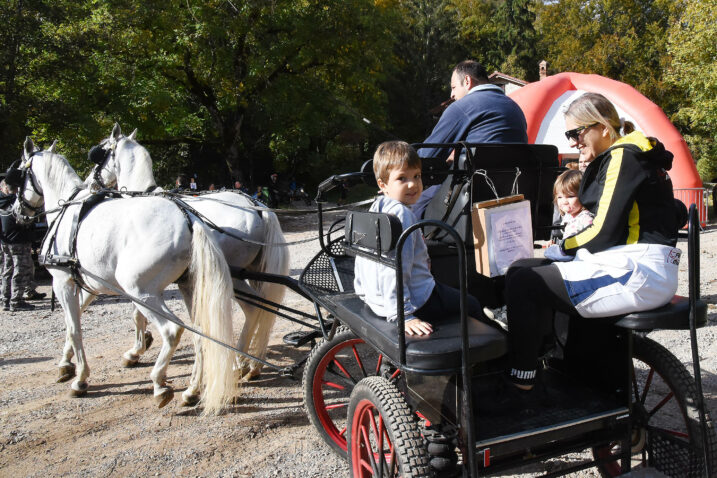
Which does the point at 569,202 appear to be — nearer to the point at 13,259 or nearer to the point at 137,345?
the point at 137,345

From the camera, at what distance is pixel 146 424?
361cm

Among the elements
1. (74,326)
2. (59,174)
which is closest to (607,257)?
(74,326)

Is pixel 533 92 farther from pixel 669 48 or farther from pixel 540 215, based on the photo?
pixel 540 215

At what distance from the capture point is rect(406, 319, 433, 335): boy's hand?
6.81 ft

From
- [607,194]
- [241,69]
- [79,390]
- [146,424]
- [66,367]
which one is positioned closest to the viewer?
[607,194]

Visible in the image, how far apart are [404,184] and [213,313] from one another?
2017 mm

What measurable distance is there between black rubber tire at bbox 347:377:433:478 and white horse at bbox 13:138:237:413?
4.89 feet

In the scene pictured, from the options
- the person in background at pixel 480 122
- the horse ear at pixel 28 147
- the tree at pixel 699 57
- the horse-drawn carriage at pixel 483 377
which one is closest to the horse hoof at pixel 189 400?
the horse-drawn carriage at pixel 483 377

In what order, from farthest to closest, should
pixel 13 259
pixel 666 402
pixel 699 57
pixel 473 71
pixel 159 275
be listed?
1. pixel 699 57
2. pixel 13 259
3. pixel 159 275
4. pixel 473 71
5. pixel 666 402

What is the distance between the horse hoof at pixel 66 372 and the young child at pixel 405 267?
10.8 feet

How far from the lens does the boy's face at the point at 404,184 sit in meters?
2.34

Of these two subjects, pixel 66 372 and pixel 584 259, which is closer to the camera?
pixel 584 259

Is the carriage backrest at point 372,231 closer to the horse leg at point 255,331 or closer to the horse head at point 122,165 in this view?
the horse leg at point 255,331

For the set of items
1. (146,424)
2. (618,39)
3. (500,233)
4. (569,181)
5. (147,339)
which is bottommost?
(146,424)
